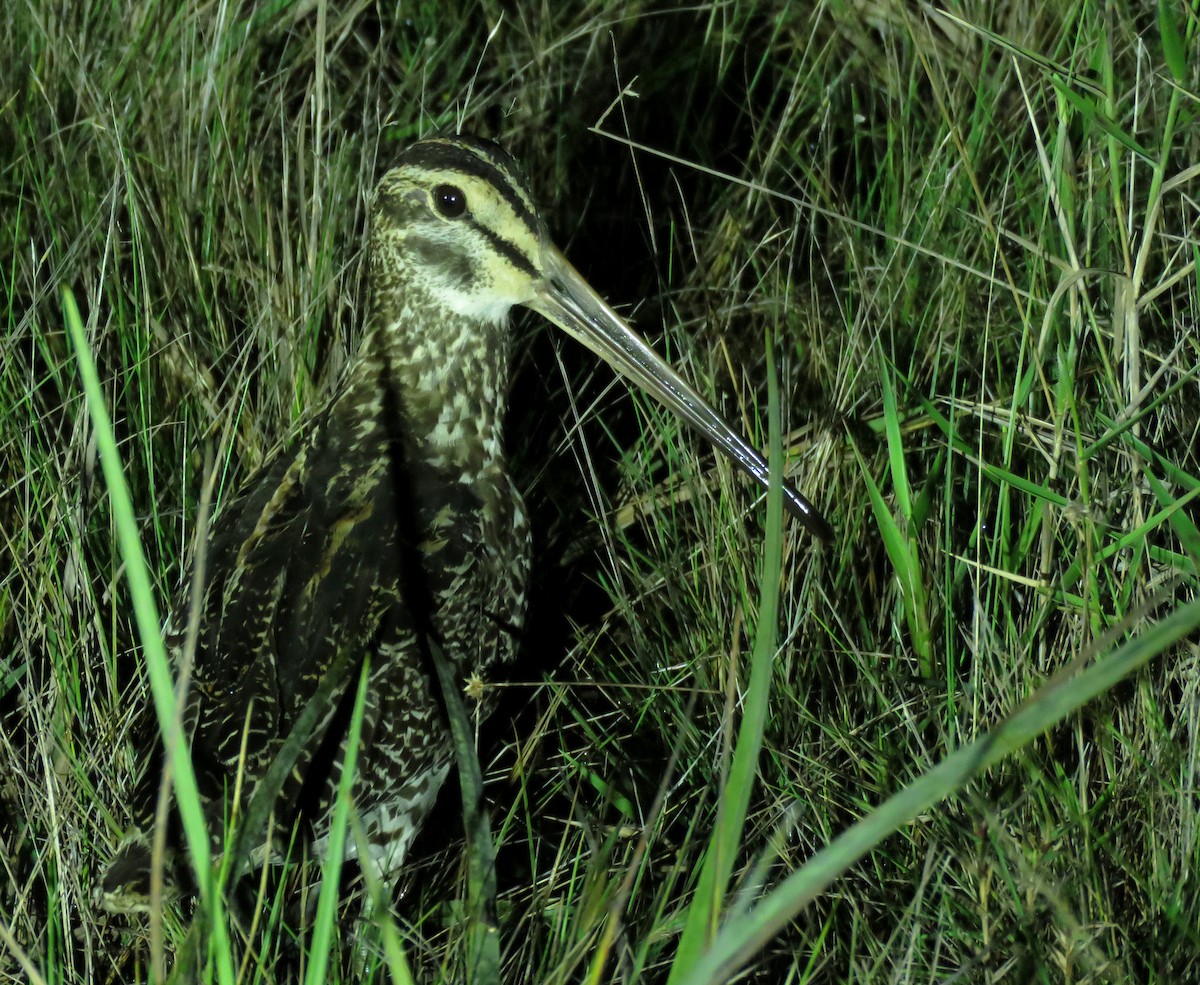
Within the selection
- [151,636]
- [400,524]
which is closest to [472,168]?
[400,524]

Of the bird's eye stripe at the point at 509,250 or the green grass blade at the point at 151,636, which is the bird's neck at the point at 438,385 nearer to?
the bird's eye stripe at the point at 509,250

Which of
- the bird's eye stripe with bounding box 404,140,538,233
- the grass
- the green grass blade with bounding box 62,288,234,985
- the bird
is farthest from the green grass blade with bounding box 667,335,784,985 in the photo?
the bird's eye stripe with bounding box 404,140,538,233

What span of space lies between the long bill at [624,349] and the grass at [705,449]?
0.16m

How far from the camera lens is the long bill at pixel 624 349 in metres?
2.59

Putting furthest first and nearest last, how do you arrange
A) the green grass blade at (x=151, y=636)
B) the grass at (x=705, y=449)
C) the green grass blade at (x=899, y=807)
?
the grass at (x=705, y=449) < the green grass blade at (x=151, y=636) < the green grass blade at (x=899, y=807)

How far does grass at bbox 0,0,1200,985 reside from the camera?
2.24m

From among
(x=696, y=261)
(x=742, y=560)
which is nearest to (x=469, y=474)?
(x=742, y=560)

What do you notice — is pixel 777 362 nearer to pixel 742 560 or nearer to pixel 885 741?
pixel 742 560

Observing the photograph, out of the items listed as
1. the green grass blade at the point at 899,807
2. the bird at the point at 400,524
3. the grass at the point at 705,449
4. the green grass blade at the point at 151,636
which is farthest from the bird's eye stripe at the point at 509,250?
the green grass blade at the point at 899,807

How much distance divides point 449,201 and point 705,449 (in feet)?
3.00

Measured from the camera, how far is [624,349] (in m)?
2.63

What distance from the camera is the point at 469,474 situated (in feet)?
8.80

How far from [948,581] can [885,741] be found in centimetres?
28

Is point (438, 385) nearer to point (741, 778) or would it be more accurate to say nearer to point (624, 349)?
point (624, 349)
